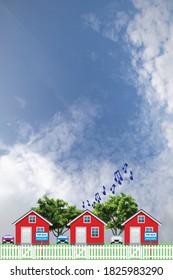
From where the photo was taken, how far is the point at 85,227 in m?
61.2

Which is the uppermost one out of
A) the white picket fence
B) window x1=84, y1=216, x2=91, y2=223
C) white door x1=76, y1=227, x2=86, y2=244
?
window x1=84, y1=216, x2=91, y2=223

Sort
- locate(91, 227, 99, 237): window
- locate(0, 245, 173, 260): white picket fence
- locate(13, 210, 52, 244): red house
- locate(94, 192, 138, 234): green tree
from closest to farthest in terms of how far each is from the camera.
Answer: locate(0, 245, 173, 260): white picket fence → locate(13, 210, 52, 244): red house → locate(91, 227, 99, 237): window → locate(94, 192, 138, 234): green tree

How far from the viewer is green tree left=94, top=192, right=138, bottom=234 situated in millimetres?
68250

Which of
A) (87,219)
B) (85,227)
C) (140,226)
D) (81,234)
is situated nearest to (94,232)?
(85,227)

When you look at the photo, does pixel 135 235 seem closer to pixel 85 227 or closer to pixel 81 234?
pixel 85 227

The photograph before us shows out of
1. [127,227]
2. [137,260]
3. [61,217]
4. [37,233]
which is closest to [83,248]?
[137,260]

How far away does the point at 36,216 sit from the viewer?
60094 mm

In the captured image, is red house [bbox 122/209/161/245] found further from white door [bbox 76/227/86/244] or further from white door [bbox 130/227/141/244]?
white door [bbox 76/227/86/244]

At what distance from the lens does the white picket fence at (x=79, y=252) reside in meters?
48.6

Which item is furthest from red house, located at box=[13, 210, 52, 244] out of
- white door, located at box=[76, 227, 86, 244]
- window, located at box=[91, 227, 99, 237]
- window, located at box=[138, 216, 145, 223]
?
window, located at box=[138, 216, 145, 223]

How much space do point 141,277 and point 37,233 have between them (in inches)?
569

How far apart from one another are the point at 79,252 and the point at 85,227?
1226 centimetres

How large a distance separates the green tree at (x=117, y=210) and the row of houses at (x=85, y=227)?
22.7 ft

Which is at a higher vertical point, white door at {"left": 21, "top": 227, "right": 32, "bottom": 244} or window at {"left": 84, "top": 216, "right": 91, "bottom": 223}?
window at {"left": 84, "top": 216, "right": 91, "bottom": 223}
